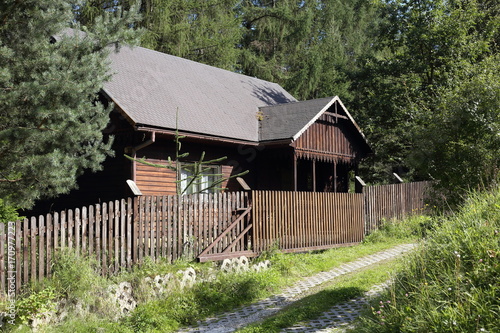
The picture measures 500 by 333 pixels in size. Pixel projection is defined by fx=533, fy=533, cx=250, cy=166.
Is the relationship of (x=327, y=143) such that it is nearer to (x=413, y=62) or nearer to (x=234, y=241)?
(x=413, y=62)

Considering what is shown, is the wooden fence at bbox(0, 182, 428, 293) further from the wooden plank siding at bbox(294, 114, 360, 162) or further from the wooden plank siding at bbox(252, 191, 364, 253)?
the wooden plank siding at bbox(294, 114, 360, 162)

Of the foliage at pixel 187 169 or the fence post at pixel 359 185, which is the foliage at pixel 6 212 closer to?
the foliage at pixel 187 169

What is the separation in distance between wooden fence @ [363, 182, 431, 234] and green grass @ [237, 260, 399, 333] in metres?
6.00

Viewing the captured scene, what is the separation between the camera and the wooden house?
15.0m

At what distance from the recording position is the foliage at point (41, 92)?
997 centimetres

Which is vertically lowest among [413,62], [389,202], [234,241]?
[234,241]

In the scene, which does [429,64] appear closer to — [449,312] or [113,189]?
[113,189]

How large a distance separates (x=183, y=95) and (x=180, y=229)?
763 cm

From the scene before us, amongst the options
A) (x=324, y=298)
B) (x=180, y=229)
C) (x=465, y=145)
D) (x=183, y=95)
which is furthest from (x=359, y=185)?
(x=465, y=145)

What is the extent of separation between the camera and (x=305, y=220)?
1450cm

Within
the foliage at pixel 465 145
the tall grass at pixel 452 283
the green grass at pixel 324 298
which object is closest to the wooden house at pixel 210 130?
the green grass at pixel 324 298

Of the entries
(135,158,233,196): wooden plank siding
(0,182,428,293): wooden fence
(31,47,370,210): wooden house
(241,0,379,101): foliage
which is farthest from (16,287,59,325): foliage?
(241,0,379,101): foliage

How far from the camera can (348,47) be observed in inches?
1745

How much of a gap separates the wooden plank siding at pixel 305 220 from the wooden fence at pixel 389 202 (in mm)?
1255
